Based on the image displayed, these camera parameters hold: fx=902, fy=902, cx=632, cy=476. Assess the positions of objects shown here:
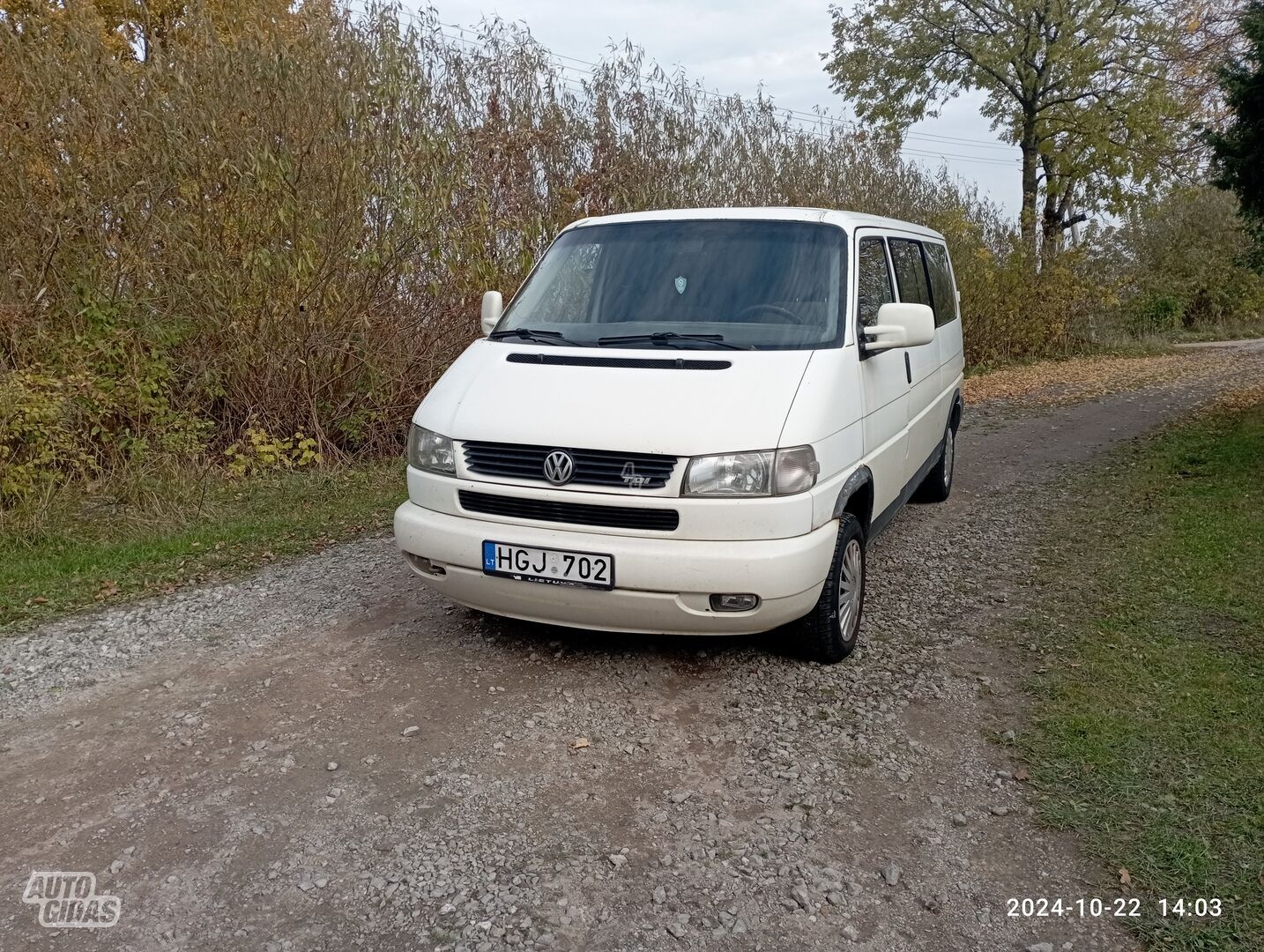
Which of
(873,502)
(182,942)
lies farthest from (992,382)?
(182,942)

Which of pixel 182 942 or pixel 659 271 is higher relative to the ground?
pixel 659 271

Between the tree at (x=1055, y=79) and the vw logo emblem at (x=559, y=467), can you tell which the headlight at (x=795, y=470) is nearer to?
the vw logo emblem at (x=559, y=467)

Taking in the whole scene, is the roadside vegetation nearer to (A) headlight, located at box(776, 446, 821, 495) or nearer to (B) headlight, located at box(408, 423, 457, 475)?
(B) headlight, located at box(408, 423, 457, 475)

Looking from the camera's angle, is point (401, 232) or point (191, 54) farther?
point (401, 232)

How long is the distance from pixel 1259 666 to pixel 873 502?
5.82ft

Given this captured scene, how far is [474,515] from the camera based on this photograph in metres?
3.86

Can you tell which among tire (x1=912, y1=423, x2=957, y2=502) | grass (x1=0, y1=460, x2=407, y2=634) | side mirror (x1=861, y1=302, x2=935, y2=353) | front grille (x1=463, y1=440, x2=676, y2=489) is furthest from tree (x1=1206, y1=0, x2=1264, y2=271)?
grass (x1=0, y1=460, x2=407, y2=634)

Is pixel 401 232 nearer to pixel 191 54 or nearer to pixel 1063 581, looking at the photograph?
pixel 191 54

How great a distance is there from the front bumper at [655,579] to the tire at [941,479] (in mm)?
3474

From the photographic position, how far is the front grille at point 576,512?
11.6 ft

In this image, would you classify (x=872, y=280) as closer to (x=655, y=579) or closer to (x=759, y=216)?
(x=759, y=216)

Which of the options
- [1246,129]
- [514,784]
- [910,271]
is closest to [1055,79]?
[1246,129]

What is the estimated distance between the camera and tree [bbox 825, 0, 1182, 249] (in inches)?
798

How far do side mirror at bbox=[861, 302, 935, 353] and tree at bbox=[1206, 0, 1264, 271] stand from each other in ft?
18.0
